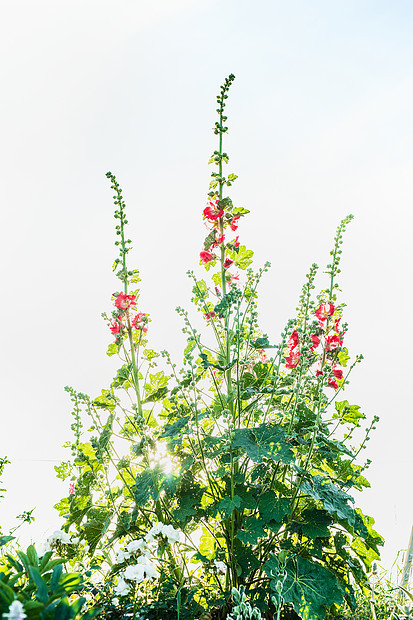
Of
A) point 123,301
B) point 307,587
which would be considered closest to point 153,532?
point 307,587

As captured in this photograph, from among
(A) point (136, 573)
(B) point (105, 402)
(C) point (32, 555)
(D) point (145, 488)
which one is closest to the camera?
(C) point (32, 555)

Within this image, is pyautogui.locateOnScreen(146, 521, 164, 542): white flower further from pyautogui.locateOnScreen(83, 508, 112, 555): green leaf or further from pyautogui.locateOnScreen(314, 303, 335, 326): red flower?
pyautogui.locateOnScreen(314, 303, 335, 326): red flower

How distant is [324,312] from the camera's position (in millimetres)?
1939

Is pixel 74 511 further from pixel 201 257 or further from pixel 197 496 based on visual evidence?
pixel 201 257

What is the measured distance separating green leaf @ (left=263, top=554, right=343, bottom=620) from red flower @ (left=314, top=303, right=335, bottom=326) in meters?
0.88

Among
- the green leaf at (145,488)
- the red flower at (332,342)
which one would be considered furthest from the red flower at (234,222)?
the green leaf at (145,488)

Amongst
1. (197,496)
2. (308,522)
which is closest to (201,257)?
(197,496)

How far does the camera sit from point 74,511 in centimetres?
195

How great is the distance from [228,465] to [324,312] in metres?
0.72

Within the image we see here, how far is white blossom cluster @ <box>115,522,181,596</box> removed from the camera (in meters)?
1.40

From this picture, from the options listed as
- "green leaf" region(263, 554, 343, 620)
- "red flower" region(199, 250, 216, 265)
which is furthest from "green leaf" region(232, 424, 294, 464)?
"red flower" region(199, 250, 216, 265)

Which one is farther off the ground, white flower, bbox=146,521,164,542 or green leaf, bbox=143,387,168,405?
green leaf, bbox=143,387,168,405

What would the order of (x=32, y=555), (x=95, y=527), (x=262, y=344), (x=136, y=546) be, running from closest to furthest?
(x=32, y=555), (x=136, y=546), (x=262, y=344), (x=95, y=527)

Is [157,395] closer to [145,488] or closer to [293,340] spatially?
[145,488]
